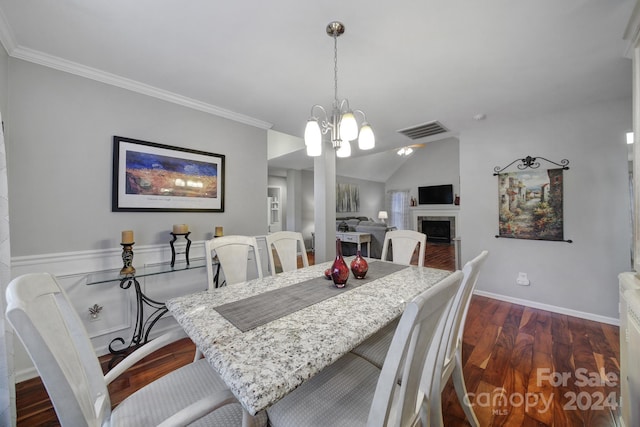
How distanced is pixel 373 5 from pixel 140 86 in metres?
2.10

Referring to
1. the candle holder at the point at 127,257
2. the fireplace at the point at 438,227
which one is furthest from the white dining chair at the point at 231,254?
the fireplace at the point at 438,227

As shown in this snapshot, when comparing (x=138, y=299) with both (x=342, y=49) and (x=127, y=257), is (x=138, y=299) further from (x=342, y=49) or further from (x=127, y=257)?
(x=342, y=49)

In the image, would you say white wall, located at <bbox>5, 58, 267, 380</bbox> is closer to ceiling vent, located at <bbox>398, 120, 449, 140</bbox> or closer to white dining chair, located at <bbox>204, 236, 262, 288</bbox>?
white dining chair, located at <bbox>204, 236, 262, 288</bbox>

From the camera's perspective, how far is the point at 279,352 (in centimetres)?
85

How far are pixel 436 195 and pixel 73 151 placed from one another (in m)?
8.48

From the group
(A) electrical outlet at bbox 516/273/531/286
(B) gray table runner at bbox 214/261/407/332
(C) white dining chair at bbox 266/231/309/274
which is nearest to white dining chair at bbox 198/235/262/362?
(C) white dining chair at bbox 266/231/309/274

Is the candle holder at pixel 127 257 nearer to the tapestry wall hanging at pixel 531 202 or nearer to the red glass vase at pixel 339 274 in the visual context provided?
the red glass vase at pixel 339 274

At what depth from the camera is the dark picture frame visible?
2174mm

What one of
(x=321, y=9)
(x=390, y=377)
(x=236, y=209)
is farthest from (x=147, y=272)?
(x=321, y=9)

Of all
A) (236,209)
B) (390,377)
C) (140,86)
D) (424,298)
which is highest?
(140,86)

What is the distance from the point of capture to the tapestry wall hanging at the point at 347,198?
25.7ft

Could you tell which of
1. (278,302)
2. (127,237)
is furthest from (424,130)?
(127,237)

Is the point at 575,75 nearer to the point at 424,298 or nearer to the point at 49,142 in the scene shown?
the point at 424,298

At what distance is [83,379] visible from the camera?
80 centimetres
